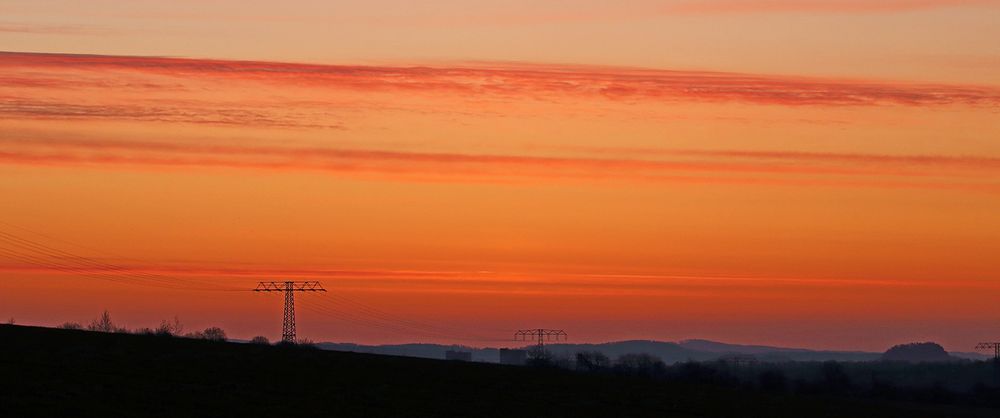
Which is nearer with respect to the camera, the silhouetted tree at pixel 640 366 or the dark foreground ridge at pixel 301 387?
the dark foreground ridge at pixel 301 387

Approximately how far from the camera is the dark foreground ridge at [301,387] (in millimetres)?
59000

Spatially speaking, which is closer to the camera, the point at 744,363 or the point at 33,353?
the point at 33,353

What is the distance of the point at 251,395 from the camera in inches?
2549

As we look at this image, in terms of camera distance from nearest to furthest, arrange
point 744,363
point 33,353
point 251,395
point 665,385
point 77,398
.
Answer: point 77,398, point 251,395, point 33,353, point 665,385, point 744,363

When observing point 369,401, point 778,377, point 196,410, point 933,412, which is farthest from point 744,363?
point 196,410

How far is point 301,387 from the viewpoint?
70688mm

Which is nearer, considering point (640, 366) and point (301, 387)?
point (301, 387)

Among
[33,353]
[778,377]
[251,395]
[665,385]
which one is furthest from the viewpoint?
[778,377]

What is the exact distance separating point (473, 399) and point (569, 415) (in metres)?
6.96

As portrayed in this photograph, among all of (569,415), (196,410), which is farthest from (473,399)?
(196,410)

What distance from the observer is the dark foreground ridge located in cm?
5900

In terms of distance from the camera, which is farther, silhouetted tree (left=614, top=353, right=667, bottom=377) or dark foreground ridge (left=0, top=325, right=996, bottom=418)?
silhouetted tree (left=614, top=353, right=667, bottom=377)

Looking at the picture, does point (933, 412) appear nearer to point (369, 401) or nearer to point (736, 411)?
point (736, 411)

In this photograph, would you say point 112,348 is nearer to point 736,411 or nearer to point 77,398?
point 77,398
